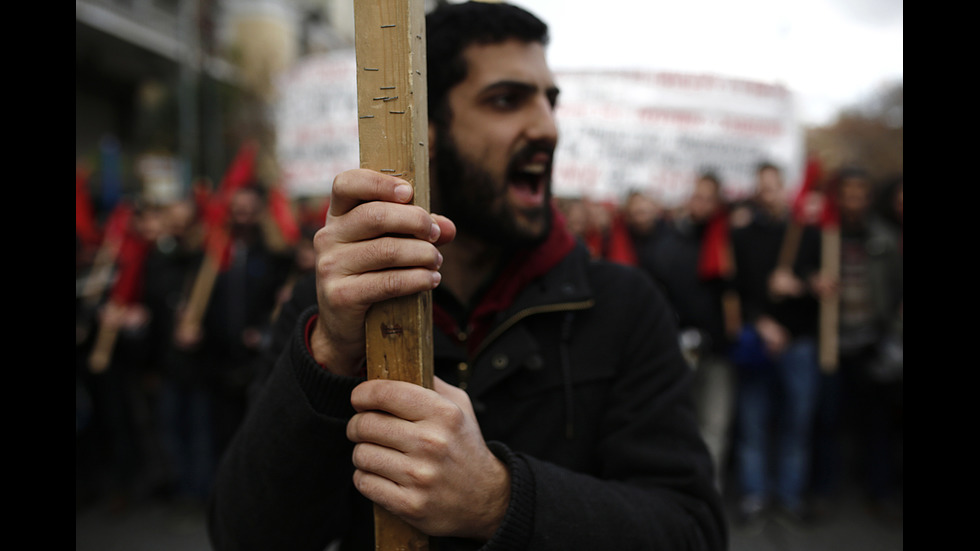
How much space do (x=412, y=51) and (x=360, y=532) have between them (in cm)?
103

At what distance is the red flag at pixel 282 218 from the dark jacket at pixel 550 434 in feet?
13.1

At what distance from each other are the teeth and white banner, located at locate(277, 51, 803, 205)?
515 centimetres

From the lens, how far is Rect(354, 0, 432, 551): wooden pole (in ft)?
3.38

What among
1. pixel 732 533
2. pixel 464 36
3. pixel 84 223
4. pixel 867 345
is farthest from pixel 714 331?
pixel 84 223

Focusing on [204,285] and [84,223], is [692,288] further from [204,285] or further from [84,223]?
[84,223]

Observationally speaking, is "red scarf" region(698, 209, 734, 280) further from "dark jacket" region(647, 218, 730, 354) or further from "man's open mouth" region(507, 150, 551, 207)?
"man's open mouth" region(507, 150, 551, 207)

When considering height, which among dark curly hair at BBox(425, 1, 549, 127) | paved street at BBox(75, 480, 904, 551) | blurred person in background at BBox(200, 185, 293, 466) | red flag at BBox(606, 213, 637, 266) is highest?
dark curly hair at BBox(425, 1, 549, 127)

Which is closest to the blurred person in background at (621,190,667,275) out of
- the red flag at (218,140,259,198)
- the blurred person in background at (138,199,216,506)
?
the red flag at (218,140,259,198)

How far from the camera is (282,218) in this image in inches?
215

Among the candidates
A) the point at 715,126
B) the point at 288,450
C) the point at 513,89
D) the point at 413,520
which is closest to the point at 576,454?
the point at 413,520

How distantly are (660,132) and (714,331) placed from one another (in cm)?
276

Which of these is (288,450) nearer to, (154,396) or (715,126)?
(154,396)

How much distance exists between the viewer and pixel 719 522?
1440 millimetres

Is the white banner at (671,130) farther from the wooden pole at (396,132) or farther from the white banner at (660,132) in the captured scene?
the wooden pole at (396,132)
